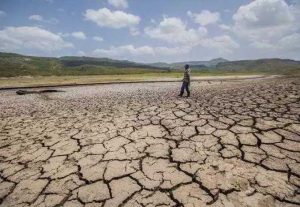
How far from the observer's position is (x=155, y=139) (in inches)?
167

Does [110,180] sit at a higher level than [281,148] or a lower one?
lower

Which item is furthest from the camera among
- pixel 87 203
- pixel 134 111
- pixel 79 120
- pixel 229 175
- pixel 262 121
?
pixel 134 111

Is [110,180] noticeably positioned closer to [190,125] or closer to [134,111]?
[190,125]

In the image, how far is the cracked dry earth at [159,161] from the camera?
102 inches

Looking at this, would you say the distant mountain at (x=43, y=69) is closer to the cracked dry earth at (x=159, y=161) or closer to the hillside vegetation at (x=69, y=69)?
the hillside vegetation at (x=69, y=69)

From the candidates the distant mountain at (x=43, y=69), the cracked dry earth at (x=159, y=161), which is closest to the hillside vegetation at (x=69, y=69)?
the distant mountain at (x=43, y=69)

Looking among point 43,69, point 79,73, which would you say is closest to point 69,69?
point 43,69

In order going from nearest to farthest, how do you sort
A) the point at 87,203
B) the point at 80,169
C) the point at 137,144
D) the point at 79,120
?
the point at 87,203
the point at 80,169
the point at 137,144
the point at 79,120

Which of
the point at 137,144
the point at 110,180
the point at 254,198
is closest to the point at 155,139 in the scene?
the point at 137,144

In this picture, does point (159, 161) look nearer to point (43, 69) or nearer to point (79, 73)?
point (79, 73)

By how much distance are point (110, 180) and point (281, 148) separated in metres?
2.52

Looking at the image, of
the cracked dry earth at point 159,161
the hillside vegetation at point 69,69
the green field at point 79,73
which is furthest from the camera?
the hillside vegetation at point 69,69

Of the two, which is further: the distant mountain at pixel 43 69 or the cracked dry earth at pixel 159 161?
the distant mountain at pixel 43 69

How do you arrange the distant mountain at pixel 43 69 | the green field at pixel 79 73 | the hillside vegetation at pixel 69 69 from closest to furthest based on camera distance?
the green field at pixel 79 73, the hillside vegetation at pixel 69 69, the distant mountain at pixel 43 69
